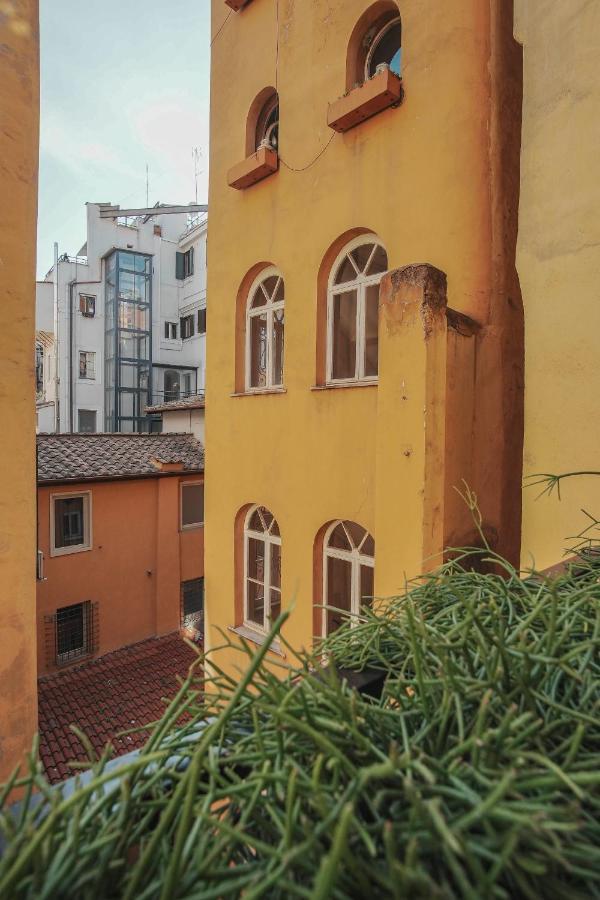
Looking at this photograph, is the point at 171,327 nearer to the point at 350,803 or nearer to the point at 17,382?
the point at 17,382

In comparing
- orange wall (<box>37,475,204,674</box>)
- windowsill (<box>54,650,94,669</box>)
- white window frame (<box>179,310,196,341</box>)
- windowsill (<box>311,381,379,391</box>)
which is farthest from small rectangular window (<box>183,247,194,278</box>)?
windowsill (<box>311,381,379,391</box>)

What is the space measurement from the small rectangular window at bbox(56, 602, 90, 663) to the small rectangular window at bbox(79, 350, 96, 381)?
17.2 meters

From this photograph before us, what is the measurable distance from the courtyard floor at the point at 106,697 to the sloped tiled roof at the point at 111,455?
464cm

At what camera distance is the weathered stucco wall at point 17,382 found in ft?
12.3

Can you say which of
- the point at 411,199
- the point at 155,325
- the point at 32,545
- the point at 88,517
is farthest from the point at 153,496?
the point at 155,325

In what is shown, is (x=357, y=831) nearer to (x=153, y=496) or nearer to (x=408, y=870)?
(x=408, y=870)

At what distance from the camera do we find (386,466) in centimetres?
349

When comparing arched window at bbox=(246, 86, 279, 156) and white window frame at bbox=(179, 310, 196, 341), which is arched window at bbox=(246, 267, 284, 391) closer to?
arched window at bbox=(246, 86, 279, 156)

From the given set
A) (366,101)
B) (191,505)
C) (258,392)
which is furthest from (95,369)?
(366,101)

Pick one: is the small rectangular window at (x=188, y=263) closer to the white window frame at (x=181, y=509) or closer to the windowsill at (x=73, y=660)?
the white window frame at (x=181, y=509)

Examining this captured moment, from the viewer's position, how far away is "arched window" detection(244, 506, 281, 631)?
6.52 m

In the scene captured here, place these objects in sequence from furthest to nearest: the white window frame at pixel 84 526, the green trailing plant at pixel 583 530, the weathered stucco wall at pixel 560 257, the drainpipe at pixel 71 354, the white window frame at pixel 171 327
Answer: the white window frame at pixel 171 327
the drainpipe at pixel 71 354
the white window frame at pixel 84 526
the weathered stucco wall at pixel 560 257
the green trailing plant at pixel 583 530

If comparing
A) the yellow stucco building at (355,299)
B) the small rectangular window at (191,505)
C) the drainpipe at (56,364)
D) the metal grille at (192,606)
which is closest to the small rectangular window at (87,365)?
the drainpipe at (56,364)

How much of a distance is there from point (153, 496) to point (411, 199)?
34.7ft
